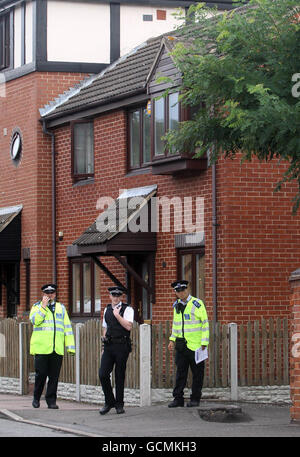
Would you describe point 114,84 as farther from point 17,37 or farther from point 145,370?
point 145,370

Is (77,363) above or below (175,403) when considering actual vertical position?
above

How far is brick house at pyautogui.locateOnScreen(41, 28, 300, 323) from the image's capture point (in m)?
19.3

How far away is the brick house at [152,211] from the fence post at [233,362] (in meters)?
0.97

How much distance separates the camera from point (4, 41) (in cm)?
2761

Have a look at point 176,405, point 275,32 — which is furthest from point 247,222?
point 275,32

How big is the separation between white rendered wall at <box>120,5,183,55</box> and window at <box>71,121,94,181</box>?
3.39m

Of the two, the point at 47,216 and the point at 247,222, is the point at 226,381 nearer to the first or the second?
the point at 247,222

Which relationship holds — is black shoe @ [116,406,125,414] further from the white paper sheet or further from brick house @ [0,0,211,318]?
brick house @ [0,0,211,318]

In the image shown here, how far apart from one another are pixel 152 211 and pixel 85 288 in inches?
150

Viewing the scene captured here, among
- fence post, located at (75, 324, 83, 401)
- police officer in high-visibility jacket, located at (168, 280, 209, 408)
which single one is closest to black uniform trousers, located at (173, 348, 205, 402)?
police officer in high-visibility jacket, located at (168, 280, 209, 408)

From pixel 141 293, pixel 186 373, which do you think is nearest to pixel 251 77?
pixel 186 373

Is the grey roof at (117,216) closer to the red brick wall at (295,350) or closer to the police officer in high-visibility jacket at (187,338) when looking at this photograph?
the police officer in high-visibility jacket at (187,338)

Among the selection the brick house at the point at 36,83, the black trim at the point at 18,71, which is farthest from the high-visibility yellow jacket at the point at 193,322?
the black trim at the point at 18,71

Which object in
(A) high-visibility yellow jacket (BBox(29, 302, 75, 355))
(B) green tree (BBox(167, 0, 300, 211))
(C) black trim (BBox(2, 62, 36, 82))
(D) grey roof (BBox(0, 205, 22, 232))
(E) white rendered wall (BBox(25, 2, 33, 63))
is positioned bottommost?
(A) high-visibility yellow jacket (BBox(29, 302, 75, 355))
